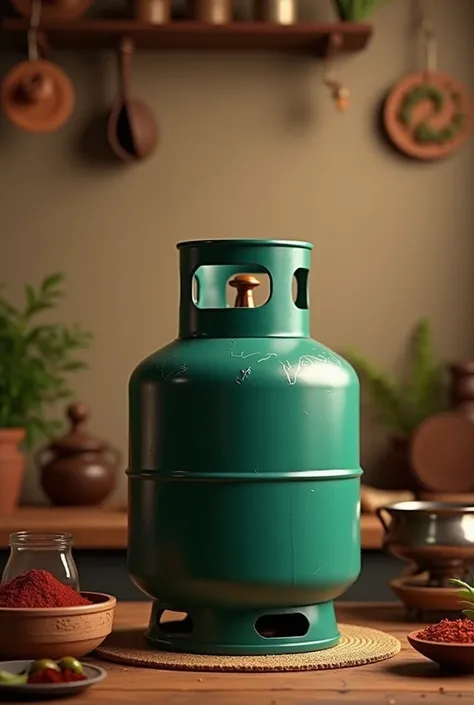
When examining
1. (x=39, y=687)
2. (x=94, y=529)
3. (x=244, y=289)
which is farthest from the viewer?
(x=94, y=529)

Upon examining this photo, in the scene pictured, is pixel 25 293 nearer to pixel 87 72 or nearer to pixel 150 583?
pixel 87 72

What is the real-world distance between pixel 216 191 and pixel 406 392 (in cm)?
81

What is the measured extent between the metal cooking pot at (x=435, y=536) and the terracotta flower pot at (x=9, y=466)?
5.07 ft

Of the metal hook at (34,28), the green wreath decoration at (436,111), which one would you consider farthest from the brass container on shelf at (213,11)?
the green wreath decoration at (436,111)

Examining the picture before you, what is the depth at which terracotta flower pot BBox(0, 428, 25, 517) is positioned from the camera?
3221mm

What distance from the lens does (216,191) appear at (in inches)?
145

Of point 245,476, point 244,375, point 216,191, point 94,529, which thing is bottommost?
point 94,529

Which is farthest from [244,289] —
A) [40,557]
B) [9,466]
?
[9,466]

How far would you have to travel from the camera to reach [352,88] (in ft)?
12.1

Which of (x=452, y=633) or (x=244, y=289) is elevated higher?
(x=244, y=289)

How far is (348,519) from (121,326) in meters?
2.13

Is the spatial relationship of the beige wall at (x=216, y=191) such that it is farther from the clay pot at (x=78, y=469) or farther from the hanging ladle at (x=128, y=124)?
the clay pot at (x=78, y=469)

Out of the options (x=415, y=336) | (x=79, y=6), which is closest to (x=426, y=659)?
(x=415, y=336)

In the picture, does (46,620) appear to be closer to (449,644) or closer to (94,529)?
(449,644)
